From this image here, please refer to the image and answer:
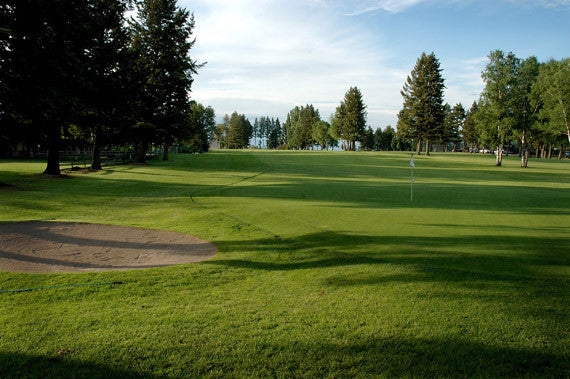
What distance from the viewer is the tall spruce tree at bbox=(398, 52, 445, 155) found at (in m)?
63.8

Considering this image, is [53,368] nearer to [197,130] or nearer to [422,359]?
[422,359]

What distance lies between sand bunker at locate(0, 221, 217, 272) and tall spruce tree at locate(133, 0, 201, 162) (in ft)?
98.4

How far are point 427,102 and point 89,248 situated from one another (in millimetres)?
65967

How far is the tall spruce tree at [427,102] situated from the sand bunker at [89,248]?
62680 mm

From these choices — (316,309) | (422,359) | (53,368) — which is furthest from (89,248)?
(422,359)

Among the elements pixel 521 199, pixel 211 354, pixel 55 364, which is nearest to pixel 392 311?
pixel 211 354

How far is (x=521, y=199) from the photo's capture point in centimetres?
1834

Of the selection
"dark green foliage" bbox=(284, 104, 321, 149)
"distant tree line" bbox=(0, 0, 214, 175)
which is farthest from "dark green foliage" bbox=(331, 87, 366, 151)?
"distant tree line" bbox=(0, 0, 214, 175)

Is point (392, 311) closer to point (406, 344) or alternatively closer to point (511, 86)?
point (406, 344)

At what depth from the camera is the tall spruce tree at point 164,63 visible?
38469mm

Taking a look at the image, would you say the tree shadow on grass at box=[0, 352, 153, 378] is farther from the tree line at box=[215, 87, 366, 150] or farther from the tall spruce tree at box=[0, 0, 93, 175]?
the tree line at box=[215, 87, 366, 150]

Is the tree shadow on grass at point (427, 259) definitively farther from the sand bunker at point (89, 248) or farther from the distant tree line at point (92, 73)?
the distant tree line at point (92, 73)

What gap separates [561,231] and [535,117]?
4496cm

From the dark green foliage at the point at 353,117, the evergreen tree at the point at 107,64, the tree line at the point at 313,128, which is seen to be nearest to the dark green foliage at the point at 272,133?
the tree line at the point at 313,128
